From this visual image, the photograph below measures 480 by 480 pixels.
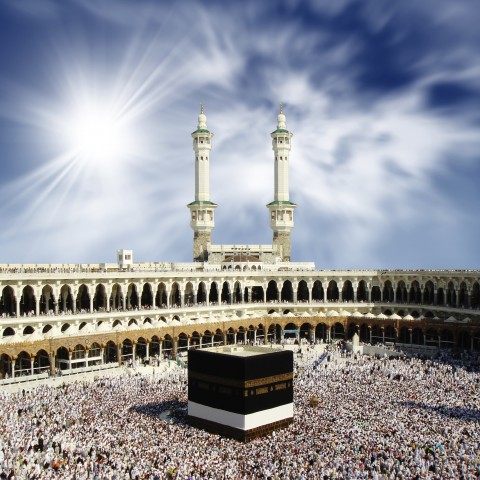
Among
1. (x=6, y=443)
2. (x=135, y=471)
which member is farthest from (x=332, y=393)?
(x=6, y=443)

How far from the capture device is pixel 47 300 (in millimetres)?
41250

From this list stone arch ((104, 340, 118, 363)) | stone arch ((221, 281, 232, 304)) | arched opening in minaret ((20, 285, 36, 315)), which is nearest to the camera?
stone arch ((104, 340, 118, 363))

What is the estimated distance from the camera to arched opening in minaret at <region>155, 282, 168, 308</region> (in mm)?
49722

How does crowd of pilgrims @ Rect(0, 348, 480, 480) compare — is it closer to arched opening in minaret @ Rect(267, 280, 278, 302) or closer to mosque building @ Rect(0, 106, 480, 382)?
mosque building @ Rect(0, 106, 480, 382)

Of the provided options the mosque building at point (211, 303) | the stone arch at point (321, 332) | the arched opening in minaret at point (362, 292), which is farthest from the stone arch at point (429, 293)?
the stone arch at point (321, 332)

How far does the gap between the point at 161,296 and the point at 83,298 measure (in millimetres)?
6927

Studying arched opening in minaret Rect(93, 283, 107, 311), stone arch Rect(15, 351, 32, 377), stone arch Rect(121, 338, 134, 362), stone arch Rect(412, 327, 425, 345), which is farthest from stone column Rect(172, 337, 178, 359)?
stone arch Rect(412, 327, 425, 345)

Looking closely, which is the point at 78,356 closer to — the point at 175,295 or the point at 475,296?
A: the point at 175,295

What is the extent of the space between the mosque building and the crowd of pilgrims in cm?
631

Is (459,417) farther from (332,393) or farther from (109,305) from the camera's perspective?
(109,305)

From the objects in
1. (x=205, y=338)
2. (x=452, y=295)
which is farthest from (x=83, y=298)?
(x=452, y=295)

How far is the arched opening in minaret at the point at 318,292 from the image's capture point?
186ft

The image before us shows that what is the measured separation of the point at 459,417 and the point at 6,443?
18752mm

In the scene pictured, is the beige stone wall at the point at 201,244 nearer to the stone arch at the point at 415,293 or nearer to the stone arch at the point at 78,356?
the stone arch at the point at 415,293
